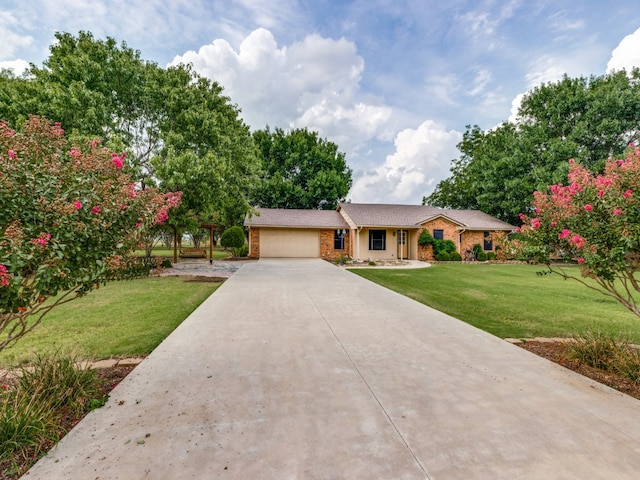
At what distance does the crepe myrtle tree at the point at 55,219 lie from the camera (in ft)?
7.02

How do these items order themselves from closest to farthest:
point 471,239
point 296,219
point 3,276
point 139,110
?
point 3,276 < point 139,110 < point 296,219 < point 471,239

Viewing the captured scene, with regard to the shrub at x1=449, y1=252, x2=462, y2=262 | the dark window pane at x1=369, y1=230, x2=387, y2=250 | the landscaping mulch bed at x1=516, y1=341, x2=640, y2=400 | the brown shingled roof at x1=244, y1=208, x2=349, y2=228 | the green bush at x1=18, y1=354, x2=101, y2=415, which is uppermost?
the brown shingled roof at x1=244, y1=208, x2=349, y2=228

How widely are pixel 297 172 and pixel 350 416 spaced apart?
105ft

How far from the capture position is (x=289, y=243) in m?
21.6

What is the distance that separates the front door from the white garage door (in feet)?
20.1

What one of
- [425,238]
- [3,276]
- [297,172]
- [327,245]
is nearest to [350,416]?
[3,276]

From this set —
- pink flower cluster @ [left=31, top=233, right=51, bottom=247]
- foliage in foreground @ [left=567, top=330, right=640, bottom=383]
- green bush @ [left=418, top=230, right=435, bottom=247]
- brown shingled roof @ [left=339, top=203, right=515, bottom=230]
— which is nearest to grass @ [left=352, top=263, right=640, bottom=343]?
foliage in foreground @ [left=567, top=330, right=640, bottom=383]

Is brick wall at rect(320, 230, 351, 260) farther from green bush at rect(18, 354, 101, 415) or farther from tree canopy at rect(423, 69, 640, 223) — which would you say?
green bush at rect(18, 354, 101, 415)

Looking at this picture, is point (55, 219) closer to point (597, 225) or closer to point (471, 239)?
point (597, 225)

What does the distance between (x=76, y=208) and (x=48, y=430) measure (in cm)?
181

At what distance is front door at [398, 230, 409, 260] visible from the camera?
21.9m

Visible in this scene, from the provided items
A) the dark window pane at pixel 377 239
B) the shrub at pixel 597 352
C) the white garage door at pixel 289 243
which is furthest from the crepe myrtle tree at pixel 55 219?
the dark window pane at pixel 377 239

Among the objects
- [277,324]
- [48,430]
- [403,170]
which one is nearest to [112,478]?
[48,430]

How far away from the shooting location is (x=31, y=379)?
2.84 metres
